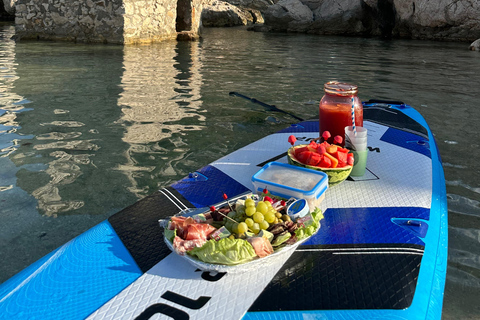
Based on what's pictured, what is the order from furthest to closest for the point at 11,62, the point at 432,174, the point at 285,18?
the point at 285,18, the point at 11,62, the point at 432,174

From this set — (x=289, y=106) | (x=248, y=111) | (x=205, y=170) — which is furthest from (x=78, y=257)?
(x=289, y=106)

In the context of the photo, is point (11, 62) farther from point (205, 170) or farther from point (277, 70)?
point (205, 170)

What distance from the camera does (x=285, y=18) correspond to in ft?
60.8

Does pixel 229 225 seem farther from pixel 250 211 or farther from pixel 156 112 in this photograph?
pixel 156 112

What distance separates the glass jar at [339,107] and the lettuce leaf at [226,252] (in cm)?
107

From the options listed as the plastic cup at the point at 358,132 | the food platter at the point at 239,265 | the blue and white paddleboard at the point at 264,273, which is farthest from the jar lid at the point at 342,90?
the food platter at the point at 239,265

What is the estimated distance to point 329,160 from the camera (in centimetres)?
203

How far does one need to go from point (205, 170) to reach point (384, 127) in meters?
1.68

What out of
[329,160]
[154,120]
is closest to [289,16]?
[154,120]

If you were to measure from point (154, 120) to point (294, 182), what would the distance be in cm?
326

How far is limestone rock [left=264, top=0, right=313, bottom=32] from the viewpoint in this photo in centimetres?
1823

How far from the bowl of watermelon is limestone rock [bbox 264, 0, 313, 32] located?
671 inches

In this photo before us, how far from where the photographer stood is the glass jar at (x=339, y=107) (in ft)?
7.41

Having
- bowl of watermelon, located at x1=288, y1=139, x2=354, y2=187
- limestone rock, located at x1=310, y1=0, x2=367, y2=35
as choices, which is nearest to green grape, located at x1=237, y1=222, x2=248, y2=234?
bowl of watermelon, located at x1=288, y1=139, x2=354, y2=187
